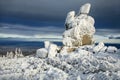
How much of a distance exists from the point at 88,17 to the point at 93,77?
19.5 m

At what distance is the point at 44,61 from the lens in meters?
41.1

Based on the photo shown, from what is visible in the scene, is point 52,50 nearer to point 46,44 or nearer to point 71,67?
point 46,44

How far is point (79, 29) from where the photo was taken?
49.8m

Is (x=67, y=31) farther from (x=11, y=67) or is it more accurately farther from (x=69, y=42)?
(x=11, y=67)

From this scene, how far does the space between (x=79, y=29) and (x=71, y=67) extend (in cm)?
1326

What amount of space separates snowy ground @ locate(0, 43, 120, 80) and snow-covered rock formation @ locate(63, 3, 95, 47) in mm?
6093

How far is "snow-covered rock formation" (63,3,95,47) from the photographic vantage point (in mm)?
49031

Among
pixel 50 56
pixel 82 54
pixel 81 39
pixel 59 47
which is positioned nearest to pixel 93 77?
pixel 82 54

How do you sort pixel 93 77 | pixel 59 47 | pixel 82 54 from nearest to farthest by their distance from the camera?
pixel 93 77 → pixel 82 54 → pixel 59 47

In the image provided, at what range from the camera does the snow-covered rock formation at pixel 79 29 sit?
49.0 m

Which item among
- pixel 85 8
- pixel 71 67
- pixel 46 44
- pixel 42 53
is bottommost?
pixel 71 67

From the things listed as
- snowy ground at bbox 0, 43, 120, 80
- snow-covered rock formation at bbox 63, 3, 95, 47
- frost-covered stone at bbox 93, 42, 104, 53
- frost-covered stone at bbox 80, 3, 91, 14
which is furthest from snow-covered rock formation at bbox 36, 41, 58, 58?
frost-covered stone at bbox 80, 3, 91, 14

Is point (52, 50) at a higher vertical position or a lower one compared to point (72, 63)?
higher

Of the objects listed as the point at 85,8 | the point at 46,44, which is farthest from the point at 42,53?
the point at 85,8
